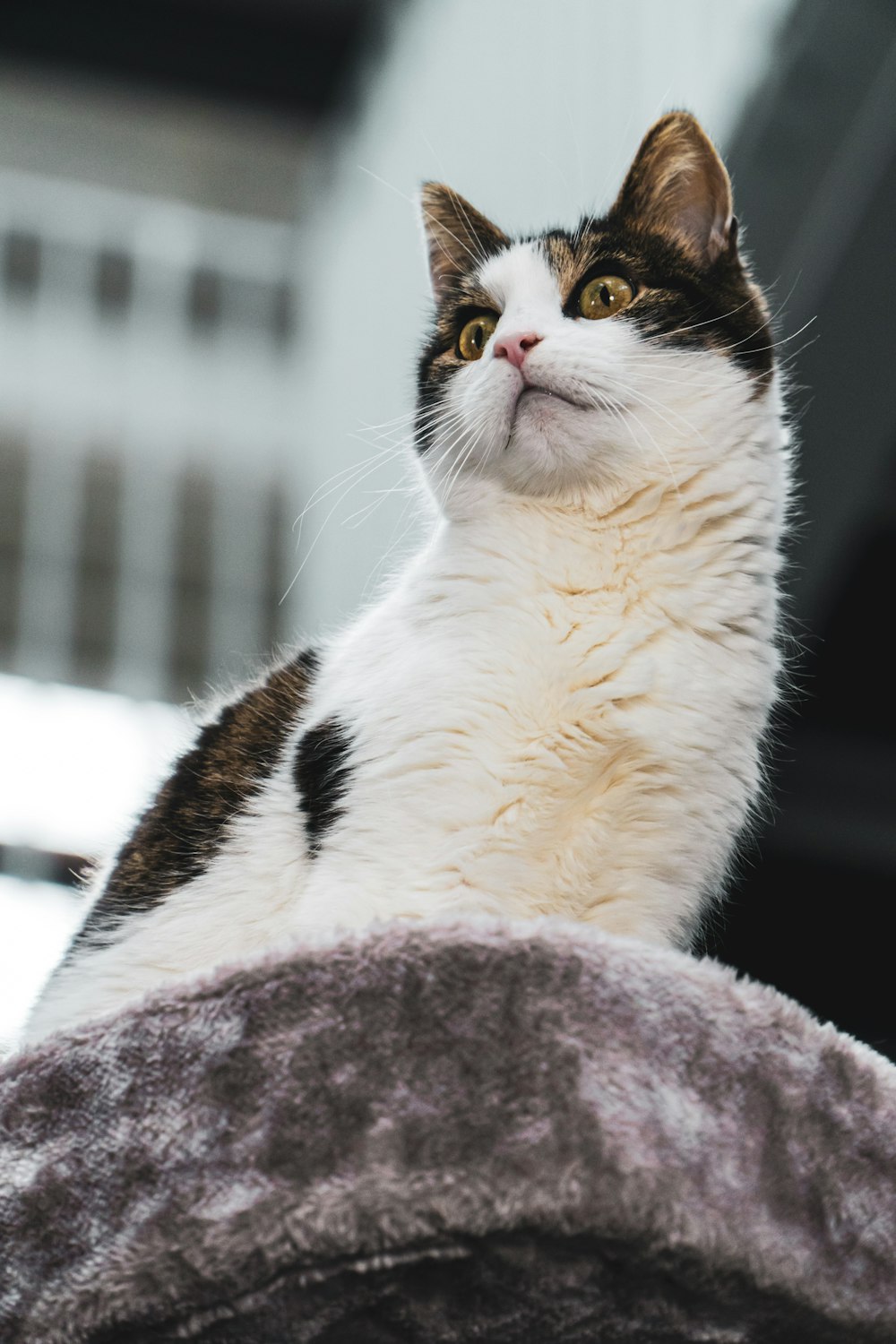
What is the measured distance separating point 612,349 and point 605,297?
0.32 feet

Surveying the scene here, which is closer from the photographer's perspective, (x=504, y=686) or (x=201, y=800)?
(x=504, y=686)

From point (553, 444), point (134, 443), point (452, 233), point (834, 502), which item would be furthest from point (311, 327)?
point (553, 444)

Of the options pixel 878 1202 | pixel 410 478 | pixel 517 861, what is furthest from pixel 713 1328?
pixel 410 478

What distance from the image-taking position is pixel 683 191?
136 cm

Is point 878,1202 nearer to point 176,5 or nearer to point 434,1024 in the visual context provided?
point 434,1024

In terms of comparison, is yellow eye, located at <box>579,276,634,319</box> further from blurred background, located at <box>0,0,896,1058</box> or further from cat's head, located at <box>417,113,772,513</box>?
blurred background, located at <box>0,0,896,1058</box>

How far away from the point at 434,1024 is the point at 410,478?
910 mm

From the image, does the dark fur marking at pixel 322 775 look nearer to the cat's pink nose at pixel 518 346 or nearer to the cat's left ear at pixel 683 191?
the cat's pink nose at pixel 518 346

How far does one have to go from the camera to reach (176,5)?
4.11 meters

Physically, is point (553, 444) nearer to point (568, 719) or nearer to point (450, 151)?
point (568, 719)

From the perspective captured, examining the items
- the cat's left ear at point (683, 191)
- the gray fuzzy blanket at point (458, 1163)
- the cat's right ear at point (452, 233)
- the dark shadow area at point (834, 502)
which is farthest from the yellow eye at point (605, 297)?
the gray fuzzy blanket at point (458, 1163)

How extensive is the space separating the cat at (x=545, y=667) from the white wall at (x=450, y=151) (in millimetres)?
257

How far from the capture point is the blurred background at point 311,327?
2.13 metres

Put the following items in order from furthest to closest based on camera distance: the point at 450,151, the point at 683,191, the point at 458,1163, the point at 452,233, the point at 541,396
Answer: the point at 450,151
the point at 452,233
the point at 683,191
the point at 541,396
the point at 458,1163
